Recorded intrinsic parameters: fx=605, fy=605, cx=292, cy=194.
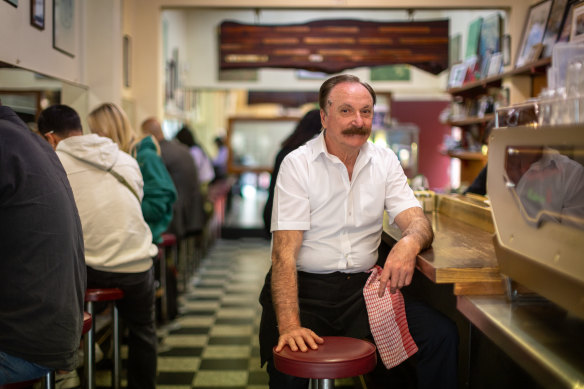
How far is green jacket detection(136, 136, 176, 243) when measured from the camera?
12.8 ft

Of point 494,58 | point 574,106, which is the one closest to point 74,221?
point 574,106

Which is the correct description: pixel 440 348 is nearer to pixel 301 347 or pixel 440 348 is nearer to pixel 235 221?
pixel 301 347

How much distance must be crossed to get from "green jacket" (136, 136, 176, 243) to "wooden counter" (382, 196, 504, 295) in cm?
146

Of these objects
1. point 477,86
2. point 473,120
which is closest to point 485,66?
point 477,86

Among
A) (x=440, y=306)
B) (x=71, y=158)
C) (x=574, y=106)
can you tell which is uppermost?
(x=574, y=106)

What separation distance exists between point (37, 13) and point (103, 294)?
6.47 feet

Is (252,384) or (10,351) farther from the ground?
(10,351)

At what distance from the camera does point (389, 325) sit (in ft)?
8.07

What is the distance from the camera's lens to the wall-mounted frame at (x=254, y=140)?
11.6 metres

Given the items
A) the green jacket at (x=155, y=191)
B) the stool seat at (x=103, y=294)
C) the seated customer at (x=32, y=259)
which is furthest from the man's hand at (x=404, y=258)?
the green jacket at (x=155, y=191)

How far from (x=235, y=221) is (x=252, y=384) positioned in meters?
7.76

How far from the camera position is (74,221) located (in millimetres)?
2109

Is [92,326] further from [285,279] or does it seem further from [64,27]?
[64,27]

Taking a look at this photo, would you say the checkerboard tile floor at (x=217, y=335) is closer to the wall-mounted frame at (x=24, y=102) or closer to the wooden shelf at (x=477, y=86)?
the wall-mounted frame at (x=24, y=102)
